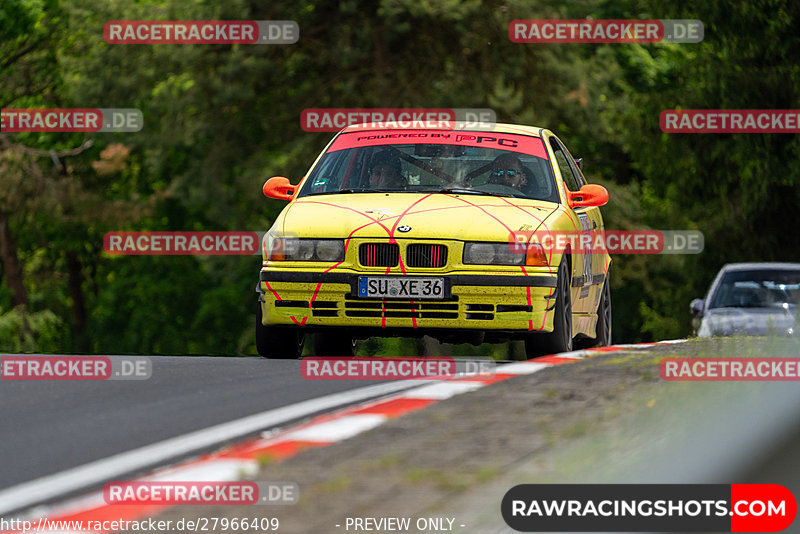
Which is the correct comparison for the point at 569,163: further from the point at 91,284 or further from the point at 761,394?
the point at 91,284

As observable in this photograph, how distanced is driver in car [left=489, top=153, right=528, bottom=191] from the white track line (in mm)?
3396

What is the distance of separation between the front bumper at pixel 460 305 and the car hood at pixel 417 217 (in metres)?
0.29

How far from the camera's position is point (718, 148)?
28984 mm

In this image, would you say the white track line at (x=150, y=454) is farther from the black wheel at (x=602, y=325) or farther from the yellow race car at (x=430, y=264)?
the black wheel at (x=602, y=325)

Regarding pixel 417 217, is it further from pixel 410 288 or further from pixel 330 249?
pixel 330 249

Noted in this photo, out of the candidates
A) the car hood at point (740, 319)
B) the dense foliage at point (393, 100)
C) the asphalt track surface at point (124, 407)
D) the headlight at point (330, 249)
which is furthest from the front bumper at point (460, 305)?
the dense foliage at point (393, 100)

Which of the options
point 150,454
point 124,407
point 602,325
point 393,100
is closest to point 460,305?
point 124,407

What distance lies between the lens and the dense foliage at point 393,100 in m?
28.4

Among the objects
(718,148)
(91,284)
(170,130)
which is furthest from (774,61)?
(91,284)

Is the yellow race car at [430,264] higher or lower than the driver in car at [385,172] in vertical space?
lower

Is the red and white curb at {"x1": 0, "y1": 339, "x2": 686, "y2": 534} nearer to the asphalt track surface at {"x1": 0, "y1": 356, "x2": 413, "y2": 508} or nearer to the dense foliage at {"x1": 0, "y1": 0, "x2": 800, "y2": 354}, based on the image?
the asphalt track surface at {"x1": 0, "y1": 356, "x2": 413, "y2": 508}

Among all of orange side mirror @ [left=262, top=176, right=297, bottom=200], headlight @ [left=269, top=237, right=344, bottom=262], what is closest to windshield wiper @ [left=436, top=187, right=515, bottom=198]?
headlight @ [left=269, top=237, right=344, bottom=262]

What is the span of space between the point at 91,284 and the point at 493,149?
48298 mm

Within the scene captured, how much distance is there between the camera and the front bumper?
32.5 ft
